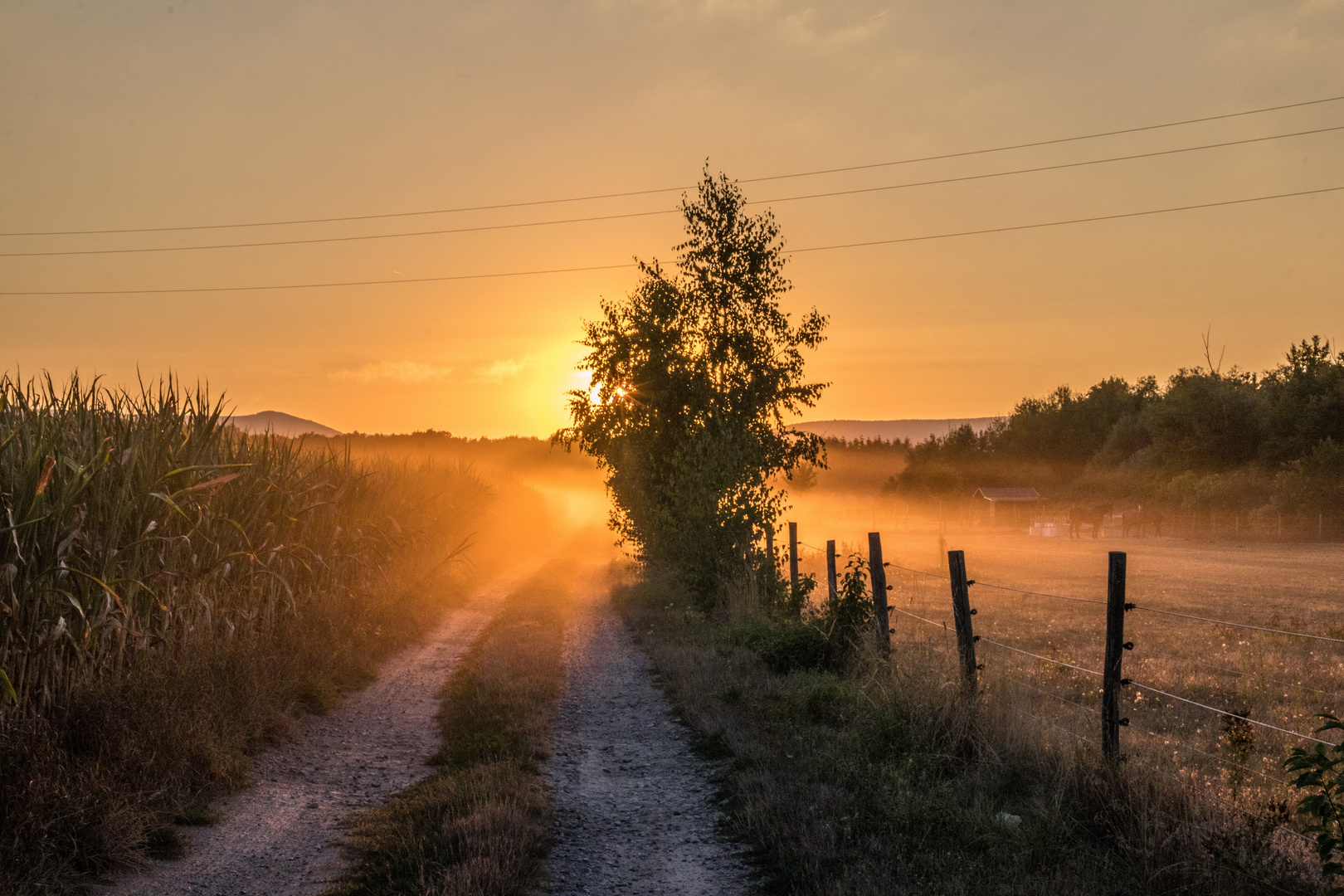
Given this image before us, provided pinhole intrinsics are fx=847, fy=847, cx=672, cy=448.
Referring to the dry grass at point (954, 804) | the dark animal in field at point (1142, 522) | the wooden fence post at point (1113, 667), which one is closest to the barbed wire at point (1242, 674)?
the dry grass at point (954, 804)

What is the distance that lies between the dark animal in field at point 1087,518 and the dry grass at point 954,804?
64.9 m

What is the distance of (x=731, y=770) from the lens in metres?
7.52

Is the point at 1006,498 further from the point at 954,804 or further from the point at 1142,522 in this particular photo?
the point at 954,804

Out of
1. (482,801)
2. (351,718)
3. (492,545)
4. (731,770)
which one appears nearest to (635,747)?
(731,770)

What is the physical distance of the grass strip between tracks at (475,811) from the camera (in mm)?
5129

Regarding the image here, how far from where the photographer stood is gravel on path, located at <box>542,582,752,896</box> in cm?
549

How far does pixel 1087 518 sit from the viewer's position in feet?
228

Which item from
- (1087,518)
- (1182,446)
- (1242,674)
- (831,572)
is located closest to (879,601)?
(831,572)

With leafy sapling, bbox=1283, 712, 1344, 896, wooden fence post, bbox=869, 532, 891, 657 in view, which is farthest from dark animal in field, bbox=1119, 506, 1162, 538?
leafy sapling, bbox=1283, 712, 1344, 896

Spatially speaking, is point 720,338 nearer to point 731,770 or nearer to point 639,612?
point 639,612

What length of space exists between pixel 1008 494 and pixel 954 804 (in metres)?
92.5

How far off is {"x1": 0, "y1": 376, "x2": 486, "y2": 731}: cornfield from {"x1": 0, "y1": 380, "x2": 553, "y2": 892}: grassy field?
0.07ft

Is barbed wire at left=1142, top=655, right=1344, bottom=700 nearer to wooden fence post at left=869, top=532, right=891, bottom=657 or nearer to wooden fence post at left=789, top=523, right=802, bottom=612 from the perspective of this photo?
wooden fence post at left=869, top=532, right=891, bottom=657

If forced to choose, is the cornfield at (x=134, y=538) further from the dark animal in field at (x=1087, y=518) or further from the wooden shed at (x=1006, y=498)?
the wooden shed at (x=1006, y=498)
